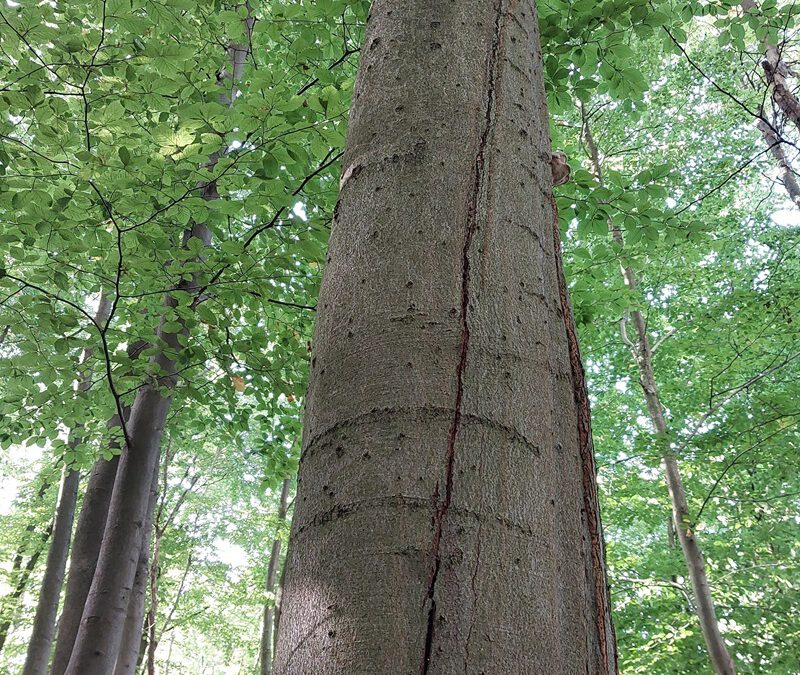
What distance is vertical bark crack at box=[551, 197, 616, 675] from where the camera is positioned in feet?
3.01

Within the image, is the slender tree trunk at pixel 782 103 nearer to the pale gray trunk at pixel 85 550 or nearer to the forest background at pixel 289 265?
the forest background at pixel 289 265

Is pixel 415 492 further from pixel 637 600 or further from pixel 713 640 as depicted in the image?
pixel 637 600

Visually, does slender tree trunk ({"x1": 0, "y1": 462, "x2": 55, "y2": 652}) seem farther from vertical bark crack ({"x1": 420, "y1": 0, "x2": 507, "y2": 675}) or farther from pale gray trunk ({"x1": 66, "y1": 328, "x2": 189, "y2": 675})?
vertical bark crack ({"x1": 420, "y1": 0, "x2": 507, "y2": 675})

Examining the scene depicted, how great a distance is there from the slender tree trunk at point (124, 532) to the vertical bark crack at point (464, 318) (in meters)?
2.77

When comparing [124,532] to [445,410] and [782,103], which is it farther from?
[782,103]

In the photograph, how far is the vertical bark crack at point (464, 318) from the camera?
28.8 inches

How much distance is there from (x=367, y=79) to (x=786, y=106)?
8.26 m

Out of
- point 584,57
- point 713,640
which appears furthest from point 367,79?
point 713,640

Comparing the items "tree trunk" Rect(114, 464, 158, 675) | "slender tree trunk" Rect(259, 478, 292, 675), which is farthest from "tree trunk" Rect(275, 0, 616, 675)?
"slender tree trunk" Rect(259, 478, 292, 675)

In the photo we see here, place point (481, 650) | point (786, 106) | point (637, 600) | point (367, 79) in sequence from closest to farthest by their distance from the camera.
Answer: point (481, 650)
point (367, 79)
point (786, 106)
point (637, 600)

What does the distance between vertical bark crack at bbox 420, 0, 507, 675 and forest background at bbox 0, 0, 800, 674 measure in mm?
1297

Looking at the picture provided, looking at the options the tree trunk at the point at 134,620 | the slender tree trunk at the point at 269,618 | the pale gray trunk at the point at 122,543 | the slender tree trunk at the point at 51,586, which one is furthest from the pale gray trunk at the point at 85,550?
the slender tree trunk at the point at 269,618

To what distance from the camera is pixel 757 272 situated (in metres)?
9.33

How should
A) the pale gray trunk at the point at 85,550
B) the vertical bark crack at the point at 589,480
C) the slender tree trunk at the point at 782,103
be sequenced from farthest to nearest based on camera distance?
1. the slender tree trunk at the point at 782,103
2. the pale gray trunk at the point at 85,550
3. the vertical bark crack at the point at 589,480
